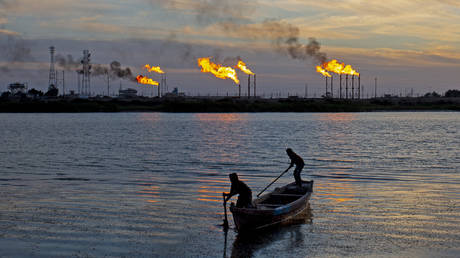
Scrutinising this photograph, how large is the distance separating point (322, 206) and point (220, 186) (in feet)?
23.9

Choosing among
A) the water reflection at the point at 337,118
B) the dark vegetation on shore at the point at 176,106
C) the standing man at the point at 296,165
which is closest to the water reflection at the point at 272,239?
the standing man at the point at 296,165

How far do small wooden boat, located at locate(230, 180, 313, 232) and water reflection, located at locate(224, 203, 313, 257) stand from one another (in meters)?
0.27

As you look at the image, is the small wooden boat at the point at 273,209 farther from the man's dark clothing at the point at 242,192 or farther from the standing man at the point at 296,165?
the man's dark clothing at the point at 242,192

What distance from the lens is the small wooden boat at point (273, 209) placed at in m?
19.3

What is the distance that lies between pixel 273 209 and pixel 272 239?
1347mm

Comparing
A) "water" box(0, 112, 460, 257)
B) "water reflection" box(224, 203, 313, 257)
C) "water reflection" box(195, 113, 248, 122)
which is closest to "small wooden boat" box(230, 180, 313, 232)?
"water reflection" box(224, 203, 313, 257)

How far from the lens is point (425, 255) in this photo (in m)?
16.7

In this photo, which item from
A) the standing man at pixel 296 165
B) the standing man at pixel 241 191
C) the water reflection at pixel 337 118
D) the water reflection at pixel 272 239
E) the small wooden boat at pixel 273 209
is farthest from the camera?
the water reflection at pixel 337 118

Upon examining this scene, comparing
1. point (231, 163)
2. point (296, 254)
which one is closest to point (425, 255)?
point (296, 254)

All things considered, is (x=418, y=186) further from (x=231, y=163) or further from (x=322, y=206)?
(x=231, y=163)

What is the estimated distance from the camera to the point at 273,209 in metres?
20.1

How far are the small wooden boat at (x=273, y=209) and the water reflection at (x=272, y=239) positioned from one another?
10.7 inches

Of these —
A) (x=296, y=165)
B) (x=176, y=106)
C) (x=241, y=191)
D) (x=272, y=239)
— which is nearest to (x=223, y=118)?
(x=176, y=106)

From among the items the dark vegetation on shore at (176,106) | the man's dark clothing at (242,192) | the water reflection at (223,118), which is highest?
the dark vegetation on shore at (176,106)
